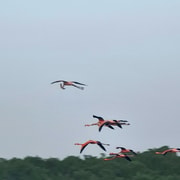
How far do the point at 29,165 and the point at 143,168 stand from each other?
9.81m

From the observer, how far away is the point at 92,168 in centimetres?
8219

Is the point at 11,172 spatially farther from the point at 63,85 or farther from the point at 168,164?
the point at 63,85

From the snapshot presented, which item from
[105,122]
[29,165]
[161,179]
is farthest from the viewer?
[29,165]

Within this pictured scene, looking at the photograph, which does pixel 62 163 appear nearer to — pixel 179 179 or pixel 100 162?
pixel 100 162

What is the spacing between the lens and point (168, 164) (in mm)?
84688

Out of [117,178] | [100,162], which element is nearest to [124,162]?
[100,162]

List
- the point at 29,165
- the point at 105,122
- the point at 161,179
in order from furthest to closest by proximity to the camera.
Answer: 1. the point at 29,165
2. the point at 161,179
3. the point at 105,122

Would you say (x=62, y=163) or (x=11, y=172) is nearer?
(x=11, y=172)

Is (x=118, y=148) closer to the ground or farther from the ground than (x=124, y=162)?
closer to the ground

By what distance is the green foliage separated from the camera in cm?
7800

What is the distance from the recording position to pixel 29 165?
82.4 meters

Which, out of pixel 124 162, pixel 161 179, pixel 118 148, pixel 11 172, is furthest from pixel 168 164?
pixel 118 148

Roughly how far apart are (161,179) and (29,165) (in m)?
12.7

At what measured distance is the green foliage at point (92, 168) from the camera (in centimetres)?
7800
